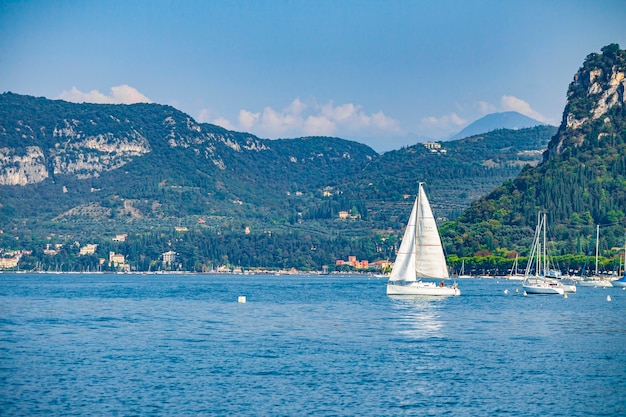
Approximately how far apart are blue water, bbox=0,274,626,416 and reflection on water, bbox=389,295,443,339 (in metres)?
0.19

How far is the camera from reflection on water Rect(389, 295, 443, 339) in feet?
251

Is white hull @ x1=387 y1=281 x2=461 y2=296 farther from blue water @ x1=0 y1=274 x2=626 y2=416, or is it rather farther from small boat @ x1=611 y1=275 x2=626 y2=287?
small boat @ x1=611 y1=275 x2=626 y2=287

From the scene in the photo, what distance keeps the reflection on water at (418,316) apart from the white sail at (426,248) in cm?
334

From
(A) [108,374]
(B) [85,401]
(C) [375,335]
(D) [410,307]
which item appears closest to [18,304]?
(D) [410,307]

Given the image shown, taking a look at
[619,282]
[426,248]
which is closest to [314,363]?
[426,248]

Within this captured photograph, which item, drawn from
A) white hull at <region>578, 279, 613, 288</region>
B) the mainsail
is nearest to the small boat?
white hull at <region>578, 279, 613, 288</region>

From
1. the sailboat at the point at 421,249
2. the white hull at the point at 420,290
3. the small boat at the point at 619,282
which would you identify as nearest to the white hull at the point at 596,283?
the small boat at the point at 619,282

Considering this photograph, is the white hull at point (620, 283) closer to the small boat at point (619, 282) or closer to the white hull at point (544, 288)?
the small boat at point (619, 282)

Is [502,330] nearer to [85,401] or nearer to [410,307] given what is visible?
[410,307]

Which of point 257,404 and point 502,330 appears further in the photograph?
point 502,330

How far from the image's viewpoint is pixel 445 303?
366 feet

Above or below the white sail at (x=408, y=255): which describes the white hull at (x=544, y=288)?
below

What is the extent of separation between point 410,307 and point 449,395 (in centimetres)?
5460

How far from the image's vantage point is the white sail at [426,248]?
375 ft
